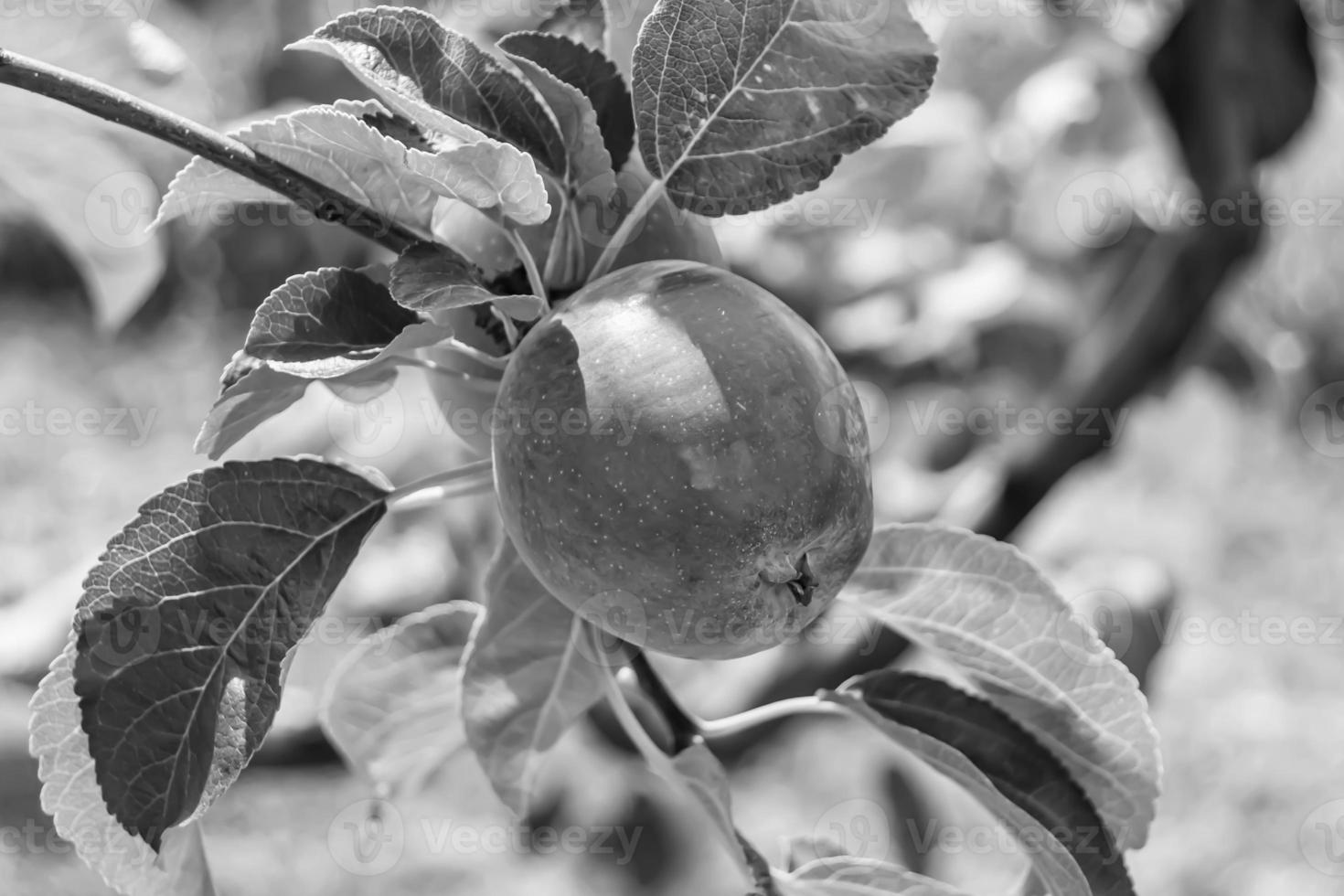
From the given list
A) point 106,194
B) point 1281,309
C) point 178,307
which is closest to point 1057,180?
point 1281,309

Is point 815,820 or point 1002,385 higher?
point 1002,385

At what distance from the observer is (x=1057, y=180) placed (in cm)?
166

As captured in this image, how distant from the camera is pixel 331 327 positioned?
48 centimetres

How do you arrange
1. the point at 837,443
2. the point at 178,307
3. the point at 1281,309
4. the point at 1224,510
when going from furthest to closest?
the point at 178,307
the point at 1224,510
the point at 1281,309
the point at 837,443

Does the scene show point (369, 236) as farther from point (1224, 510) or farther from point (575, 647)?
point (1224, 510)

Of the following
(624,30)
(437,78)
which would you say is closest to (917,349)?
(624,30)

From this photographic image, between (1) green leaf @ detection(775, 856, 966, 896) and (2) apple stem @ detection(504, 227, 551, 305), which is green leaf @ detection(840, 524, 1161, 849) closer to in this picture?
(1) green leaf @ detection(775, 856, 966, 896)

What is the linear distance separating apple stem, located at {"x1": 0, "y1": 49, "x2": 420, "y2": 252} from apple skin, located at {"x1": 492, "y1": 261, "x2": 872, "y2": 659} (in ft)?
0.29

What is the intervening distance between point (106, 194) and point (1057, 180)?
1.19 metres

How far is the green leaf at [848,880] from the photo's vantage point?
601mm

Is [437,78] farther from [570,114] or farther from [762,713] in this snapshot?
[762,713]

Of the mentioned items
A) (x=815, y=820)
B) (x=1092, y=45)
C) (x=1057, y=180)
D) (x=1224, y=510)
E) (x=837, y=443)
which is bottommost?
(x=1224, y=510)

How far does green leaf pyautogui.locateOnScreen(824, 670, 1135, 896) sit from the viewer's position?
52 centimetres

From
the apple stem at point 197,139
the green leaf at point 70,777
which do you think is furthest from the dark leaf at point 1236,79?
the green leaf at point 70,777
